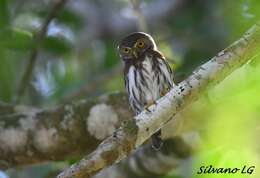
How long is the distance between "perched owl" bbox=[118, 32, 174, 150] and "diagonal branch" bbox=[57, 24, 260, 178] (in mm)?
1190

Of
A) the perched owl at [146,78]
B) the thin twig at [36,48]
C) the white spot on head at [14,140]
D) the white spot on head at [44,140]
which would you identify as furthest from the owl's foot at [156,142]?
the thin twig at [36,48]

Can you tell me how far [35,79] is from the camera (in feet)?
21.3

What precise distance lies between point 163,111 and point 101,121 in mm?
1377

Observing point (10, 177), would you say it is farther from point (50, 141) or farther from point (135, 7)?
point (135, 7)

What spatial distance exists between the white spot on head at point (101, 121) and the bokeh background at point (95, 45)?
45 cm

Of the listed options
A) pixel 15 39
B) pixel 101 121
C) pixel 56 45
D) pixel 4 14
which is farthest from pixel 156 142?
pixel 56 45

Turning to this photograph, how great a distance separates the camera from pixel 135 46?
4707 millimetres

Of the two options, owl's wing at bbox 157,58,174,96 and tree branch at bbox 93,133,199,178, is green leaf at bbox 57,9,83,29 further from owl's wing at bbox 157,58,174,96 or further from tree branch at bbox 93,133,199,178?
owl's wing at bbox 157,58,174,96

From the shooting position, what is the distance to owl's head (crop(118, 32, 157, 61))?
469 centimetres

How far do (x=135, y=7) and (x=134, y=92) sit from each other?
77cm

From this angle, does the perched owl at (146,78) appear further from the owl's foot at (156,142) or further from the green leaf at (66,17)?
the green leaf at (66,17)

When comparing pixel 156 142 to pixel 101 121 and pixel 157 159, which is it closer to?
pixel 101 121

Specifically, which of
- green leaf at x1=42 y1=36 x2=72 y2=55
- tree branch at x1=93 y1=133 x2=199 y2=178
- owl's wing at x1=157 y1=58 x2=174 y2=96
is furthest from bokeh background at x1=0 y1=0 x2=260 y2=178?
owl's wing at x1=157 y1=58 x2=174 y2=96

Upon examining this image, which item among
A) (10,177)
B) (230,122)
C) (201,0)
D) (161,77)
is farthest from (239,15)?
(201,0)
